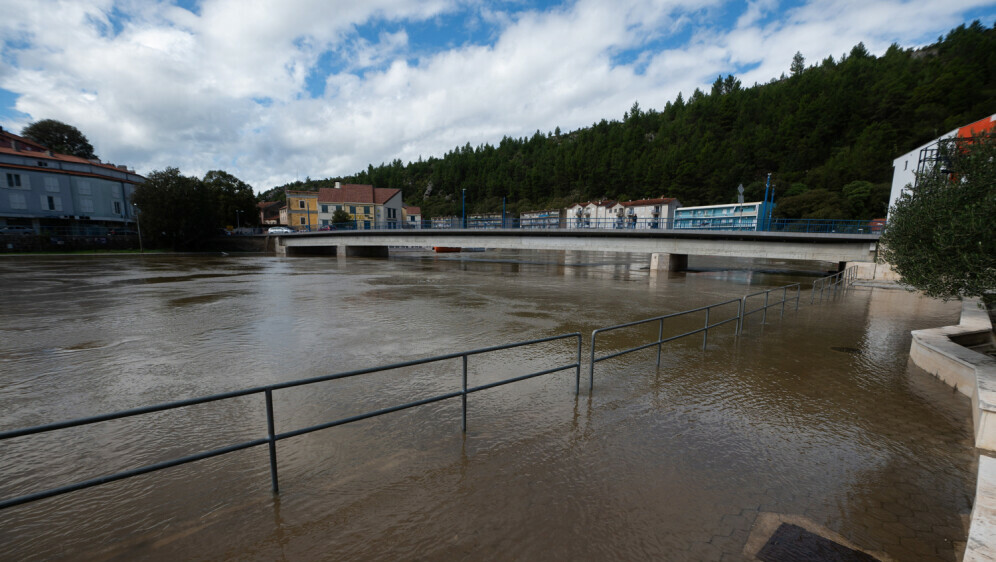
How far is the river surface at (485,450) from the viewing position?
3.39m

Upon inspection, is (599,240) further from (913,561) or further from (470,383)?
(913,561)

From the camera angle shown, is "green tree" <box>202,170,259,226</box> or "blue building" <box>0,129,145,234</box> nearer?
"blue building" <box>0,129,145,234</box>

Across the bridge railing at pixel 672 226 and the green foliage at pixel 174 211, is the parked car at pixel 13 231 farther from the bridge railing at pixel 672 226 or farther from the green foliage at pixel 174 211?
the bridge railing at pixel 672 226

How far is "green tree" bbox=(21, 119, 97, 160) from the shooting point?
2899 inches

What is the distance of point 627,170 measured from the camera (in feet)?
407

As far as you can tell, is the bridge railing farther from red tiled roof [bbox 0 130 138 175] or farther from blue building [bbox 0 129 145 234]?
red tiled roof [bbox 0 130 138 175]

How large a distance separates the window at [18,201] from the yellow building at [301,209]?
40589 millimetres

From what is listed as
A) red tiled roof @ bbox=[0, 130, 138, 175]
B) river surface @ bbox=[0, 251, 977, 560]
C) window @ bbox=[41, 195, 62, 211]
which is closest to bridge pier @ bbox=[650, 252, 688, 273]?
river surface @ bbox=[0, 251, 977, 560]

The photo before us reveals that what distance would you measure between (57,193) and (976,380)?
77.4 metres

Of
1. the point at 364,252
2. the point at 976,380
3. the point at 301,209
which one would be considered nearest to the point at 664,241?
the point at 976,380

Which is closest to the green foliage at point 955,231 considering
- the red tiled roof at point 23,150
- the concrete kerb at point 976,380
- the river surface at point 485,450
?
the concrete kerb at point 976,380

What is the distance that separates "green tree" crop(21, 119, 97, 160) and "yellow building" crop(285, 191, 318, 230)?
112ft

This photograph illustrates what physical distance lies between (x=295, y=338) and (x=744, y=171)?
114 metres

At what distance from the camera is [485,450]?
15.7ft
